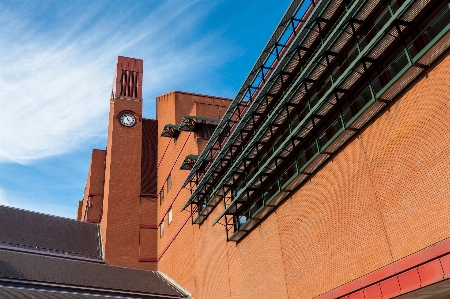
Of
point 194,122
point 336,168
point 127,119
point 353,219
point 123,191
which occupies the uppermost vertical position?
point 127,119

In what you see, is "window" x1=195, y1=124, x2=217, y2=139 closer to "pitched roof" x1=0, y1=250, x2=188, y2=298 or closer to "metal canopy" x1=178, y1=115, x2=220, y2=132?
"metal canopy" x1=178, y1=115, x2=220, y2=132

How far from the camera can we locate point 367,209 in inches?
509

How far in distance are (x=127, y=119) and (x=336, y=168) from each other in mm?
A: 29526

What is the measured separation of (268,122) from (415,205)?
808 cm

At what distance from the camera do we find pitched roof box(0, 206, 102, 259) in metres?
32.5

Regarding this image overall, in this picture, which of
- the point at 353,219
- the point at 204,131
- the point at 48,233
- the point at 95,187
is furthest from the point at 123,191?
the point at 353,219

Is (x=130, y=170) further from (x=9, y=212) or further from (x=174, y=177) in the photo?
(x=9, y=212)

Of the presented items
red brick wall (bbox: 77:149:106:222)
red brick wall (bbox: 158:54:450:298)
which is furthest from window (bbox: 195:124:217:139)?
red brick wall (bbox: 77:149:106:222)

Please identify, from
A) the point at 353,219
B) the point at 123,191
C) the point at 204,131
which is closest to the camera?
the point at 353,219

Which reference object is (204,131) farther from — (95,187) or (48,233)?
(95,187)

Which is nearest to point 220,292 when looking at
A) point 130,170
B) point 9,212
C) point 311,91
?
point 311,91

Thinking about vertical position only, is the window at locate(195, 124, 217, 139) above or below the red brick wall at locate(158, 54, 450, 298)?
above

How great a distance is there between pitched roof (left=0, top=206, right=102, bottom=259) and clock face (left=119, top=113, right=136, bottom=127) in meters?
10.3

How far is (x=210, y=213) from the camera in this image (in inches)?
994
